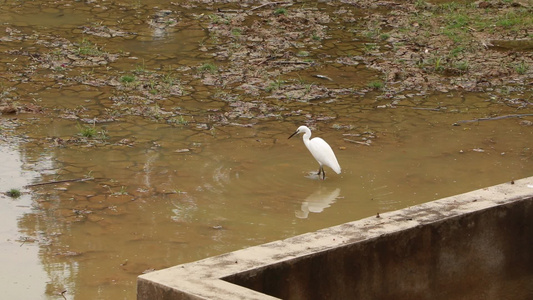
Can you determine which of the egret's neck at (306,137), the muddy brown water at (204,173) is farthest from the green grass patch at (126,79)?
the egret's neck at (306,137)

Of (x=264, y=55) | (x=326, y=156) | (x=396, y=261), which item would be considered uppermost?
(x=396, y=261)

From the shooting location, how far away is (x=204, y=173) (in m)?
8.05

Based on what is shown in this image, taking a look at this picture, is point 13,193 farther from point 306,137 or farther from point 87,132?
point 306,137

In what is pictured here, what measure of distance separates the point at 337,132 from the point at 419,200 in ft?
6.64

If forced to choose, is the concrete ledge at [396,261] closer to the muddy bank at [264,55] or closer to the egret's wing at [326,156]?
the egret's wing at [326,156]

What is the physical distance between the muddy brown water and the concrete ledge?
204 centimetres

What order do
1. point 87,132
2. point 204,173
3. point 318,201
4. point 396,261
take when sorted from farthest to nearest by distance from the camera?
point 87,132 → point 204,173 → point 318,201 → point 396,261

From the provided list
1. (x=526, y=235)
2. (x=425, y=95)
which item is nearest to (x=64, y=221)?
(x=526, y=235)

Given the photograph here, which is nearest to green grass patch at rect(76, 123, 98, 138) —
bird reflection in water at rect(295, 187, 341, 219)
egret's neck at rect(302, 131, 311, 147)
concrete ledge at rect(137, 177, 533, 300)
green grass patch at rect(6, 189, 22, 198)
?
green grass patch at rect(6, 189, 22, 198)

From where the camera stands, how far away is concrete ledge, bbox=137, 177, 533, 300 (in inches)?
143

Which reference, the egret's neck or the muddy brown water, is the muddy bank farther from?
the egret's neck

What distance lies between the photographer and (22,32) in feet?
41.1

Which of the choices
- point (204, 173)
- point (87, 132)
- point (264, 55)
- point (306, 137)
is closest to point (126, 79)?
point (87, 132)

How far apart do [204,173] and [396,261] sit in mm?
3963
